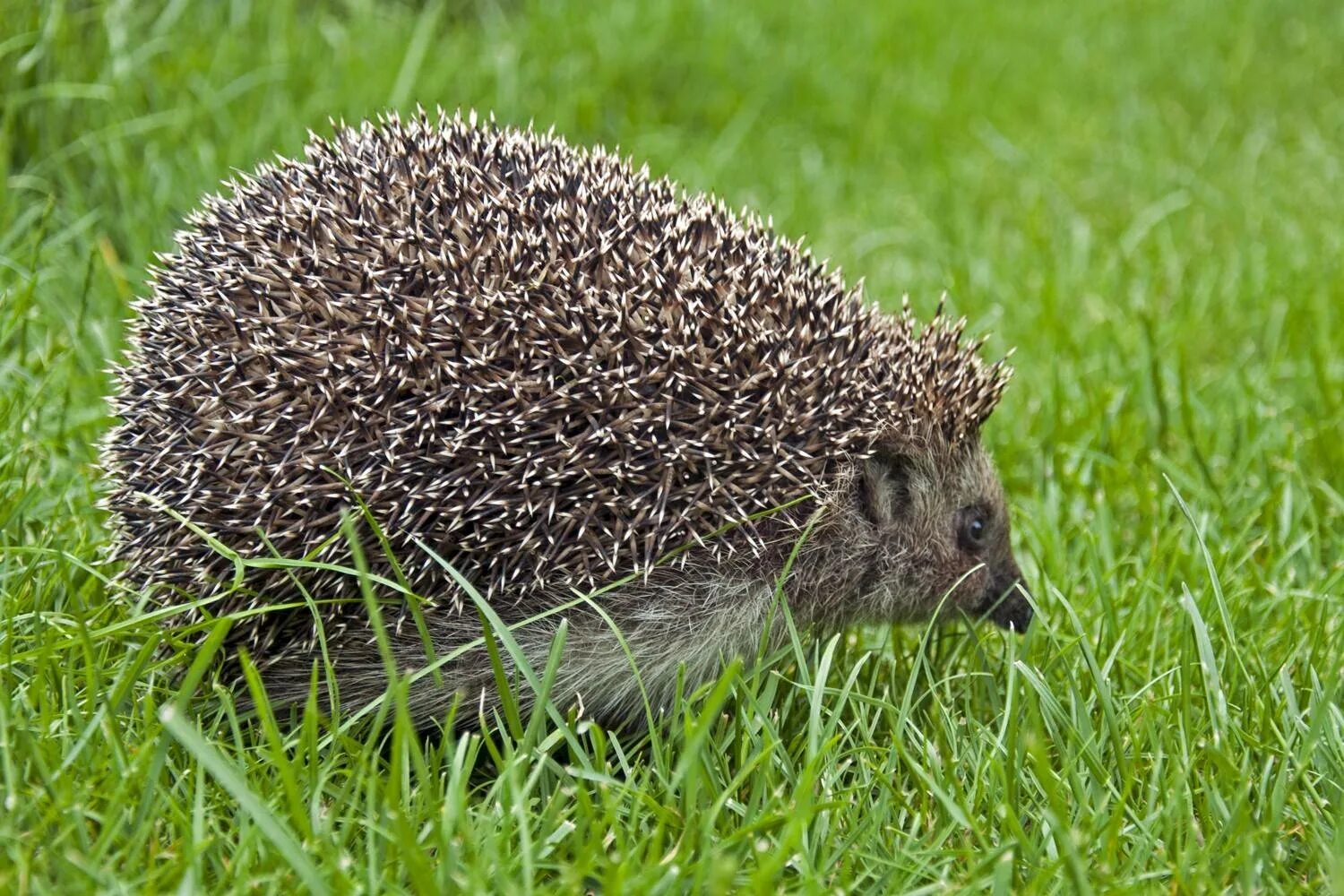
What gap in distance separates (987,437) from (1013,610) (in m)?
1.56

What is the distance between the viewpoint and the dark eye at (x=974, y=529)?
476 centimetres

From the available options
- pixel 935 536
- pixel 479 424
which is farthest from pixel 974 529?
pixel 479 424

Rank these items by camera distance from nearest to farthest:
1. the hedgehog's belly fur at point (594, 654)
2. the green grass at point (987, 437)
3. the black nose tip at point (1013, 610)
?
the green grass at point (987, 437)
the hedgehog's belly fur at point (594, 654)
the black nose tip at point (1013, 610)

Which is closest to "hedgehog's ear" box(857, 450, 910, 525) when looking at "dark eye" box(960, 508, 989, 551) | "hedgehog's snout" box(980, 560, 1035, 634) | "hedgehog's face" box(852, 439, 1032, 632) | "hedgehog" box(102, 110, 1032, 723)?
"hedgehog's face" box(852, 439, 1032, 632)

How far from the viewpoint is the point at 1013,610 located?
4684 mm

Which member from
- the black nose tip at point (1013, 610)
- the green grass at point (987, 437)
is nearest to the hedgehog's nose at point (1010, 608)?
the black nose tip at point (1013, 610)

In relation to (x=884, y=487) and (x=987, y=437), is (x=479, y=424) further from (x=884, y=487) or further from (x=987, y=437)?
(x=987, y=437)

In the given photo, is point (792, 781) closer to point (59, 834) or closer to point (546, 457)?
point (546, 457)

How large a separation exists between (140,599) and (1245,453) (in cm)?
438

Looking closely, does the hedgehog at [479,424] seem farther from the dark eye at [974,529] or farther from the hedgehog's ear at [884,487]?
the dark eye at [974,529]

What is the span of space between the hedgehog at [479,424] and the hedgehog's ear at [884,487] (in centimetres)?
12

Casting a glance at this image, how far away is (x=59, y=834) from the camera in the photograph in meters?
2.93

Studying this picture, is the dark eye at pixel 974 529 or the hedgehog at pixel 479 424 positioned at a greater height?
the hedgehog at pixel 479 424

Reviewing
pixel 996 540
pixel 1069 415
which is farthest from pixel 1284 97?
pixel 996 540
